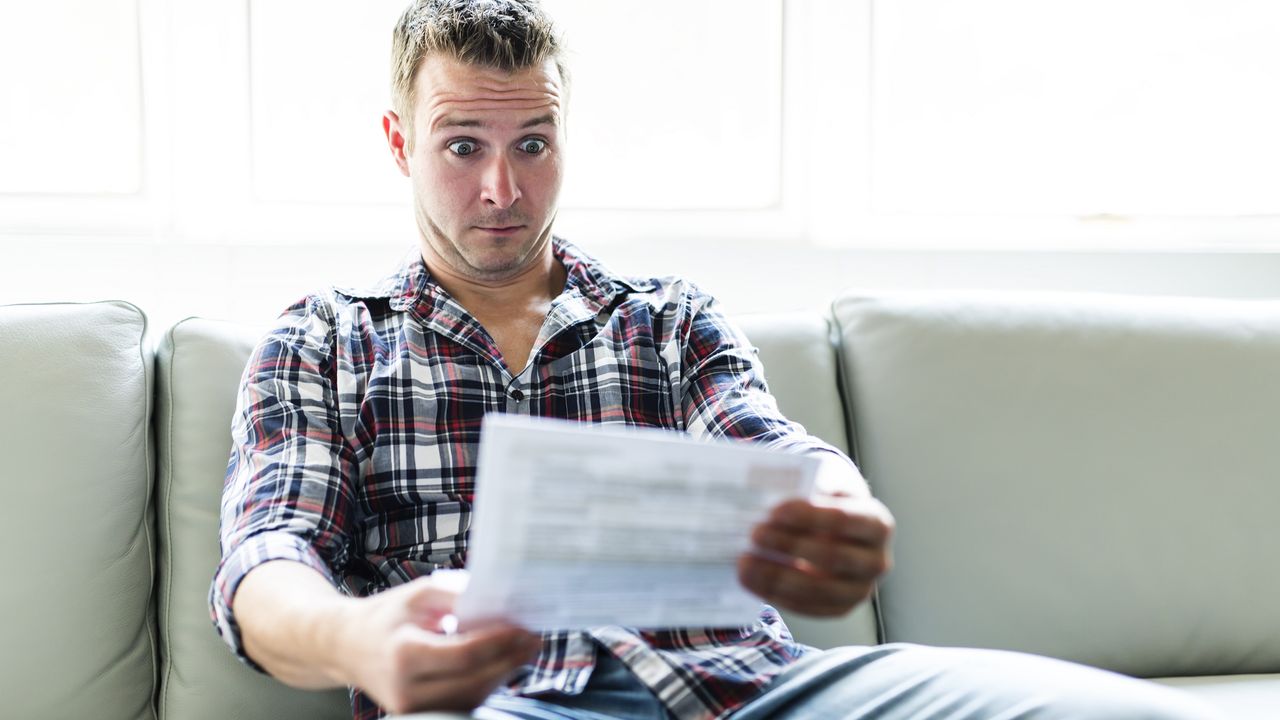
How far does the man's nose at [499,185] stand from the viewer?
1.23m

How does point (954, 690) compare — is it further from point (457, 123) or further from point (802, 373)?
→ point (457, 123)

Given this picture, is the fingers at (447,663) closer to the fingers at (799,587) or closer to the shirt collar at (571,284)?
the fingers at (799,587)

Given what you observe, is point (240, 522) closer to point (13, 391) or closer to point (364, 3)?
point (13, 391)

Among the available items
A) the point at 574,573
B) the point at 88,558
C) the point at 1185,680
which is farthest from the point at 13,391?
the point at 1185,680

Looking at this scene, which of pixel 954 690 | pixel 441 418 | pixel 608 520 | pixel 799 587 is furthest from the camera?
pixel 441 418

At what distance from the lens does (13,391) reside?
1.23 metres

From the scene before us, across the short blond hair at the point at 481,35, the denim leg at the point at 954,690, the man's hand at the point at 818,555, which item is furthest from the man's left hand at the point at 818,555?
the short blond hair at the point at 481,35

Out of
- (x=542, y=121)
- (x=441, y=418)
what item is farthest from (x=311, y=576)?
(x=542, y=121)

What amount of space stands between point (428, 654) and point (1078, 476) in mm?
999

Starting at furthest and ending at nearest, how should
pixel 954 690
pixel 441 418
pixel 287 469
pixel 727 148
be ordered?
pixel 727 148 < pixel 441 418 < pixel 287 469 < pixel 954 690

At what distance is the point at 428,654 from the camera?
700 millimetres

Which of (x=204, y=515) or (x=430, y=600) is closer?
(x=430, y=600)

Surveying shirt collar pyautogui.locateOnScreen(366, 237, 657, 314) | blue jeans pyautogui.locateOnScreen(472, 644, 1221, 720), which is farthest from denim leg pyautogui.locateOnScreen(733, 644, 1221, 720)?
shirt collar pyautogui.locateOnScreen(366, 237, 657, 314)

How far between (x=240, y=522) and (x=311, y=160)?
0.97 m
